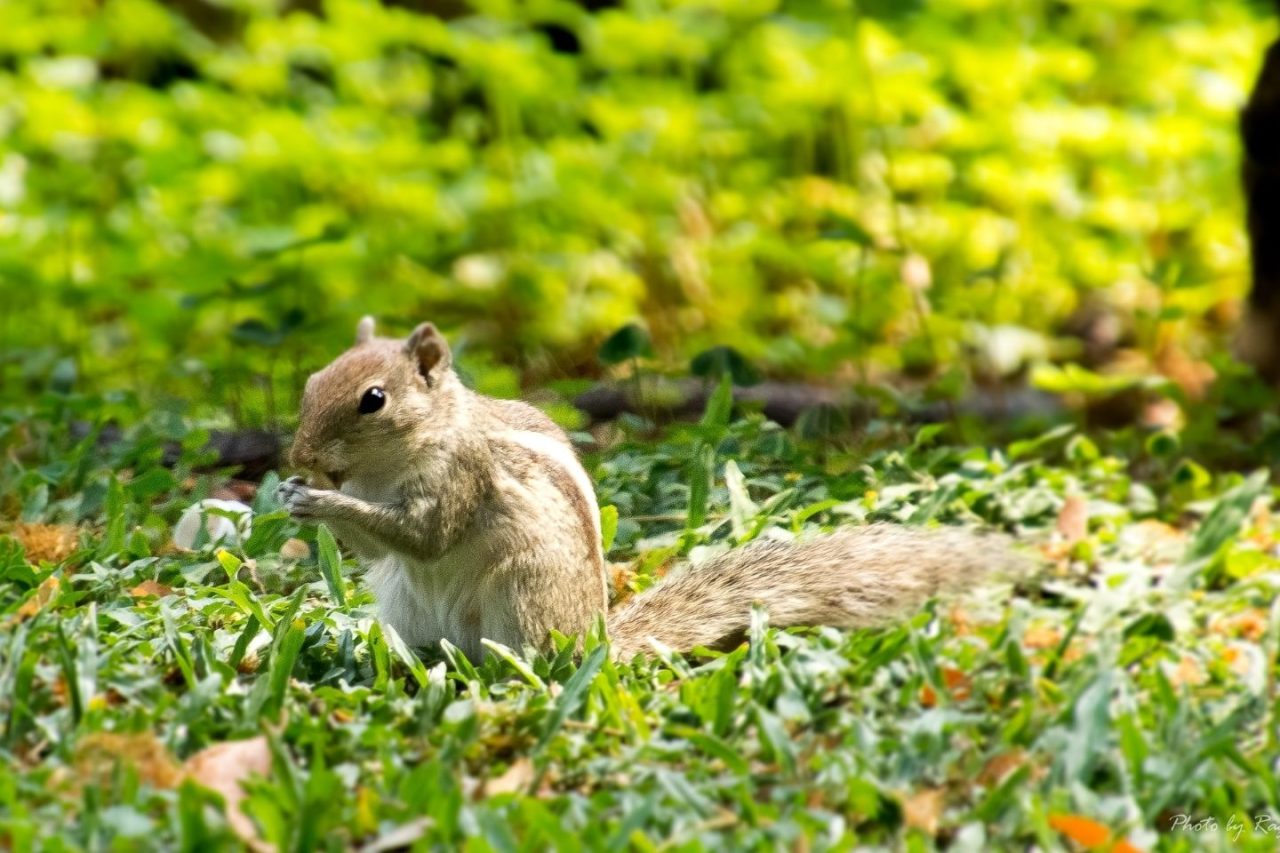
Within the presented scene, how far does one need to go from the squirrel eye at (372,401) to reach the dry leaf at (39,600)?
2.40ft

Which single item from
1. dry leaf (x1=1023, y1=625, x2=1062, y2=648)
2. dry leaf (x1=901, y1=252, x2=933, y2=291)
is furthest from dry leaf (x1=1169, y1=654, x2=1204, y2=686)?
dry leaf (x1=901, y1=252, x2=933, y2=291)

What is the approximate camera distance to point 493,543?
11.2ft

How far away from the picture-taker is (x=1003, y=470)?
4.77m

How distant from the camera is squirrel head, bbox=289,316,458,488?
11.0ft

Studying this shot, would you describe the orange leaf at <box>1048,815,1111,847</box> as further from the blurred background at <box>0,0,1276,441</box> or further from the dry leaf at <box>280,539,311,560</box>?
the blurred background at <box>0,0,1276,441</box>

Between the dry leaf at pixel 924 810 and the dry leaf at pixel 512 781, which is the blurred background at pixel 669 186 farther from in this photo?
the dry leaf at pixel 924 810

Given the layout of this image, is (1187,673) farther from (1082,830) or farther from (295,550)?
(295,550)

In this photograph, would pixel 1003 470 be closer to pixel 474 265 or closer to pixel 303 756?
pixel 303 756

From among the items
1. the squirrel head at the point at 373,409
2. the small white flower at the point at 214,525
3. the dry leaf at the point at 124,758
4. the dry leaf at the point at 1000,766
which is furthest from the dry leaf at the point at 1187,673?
the small white flower at the point at 214,525

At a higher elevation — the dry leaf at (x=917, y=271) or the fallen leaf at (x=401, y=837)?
the fallen leaf at (x=401, y=837)

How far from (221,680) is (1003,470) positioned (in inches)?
94.1

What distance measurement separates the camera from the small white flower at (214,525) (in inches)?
156

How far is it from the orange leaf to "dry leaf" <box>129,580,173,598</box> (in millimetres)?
1939

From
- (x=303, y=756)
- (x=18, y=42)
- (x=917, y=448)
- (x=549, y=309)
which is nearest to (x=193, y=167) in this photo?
(x=18, y=42)
